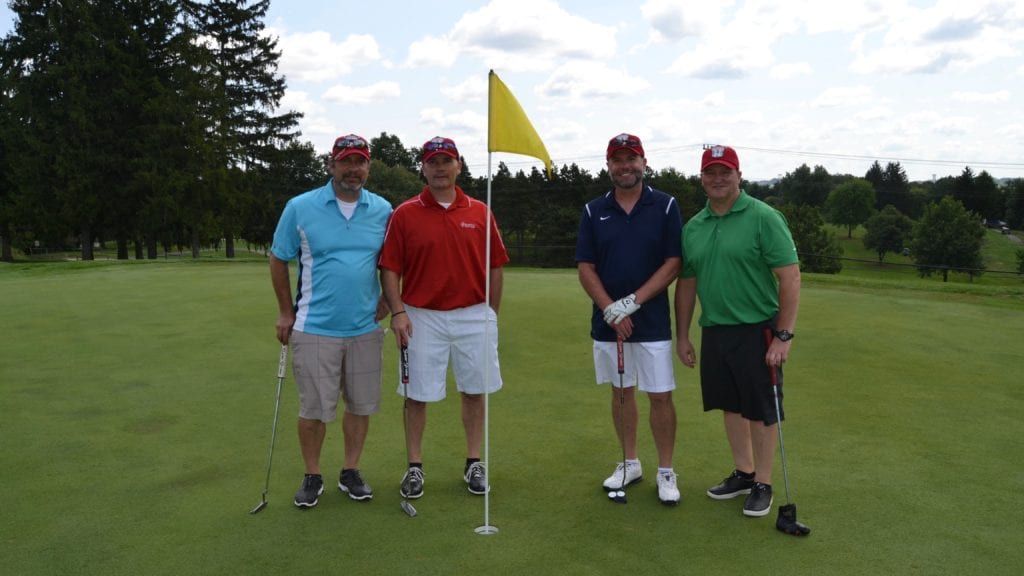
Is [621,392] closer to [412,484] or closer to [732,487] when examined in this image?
[732,487]

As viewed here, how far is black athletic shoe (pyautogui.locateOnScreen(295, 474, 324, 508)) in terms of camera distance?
3.83m

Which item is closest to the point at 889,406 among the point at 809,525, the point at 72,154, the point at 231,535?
the point at 809,525

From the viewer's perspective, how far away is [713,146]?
3.95 metres

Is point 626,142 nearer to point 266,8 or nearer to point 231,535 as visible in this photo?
point 231,535

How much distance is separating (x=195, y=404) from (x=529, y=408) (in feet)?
8.36

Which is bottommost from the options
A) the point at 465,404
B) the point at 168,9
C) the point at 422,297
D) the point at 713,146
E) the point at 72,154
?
the point at 465,404

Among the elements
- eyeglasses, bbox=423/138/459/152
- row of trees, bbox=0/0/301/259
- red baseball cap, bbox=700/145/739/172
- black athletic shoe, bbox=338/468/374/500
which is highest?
row of trees, bbox=0/0/301/259

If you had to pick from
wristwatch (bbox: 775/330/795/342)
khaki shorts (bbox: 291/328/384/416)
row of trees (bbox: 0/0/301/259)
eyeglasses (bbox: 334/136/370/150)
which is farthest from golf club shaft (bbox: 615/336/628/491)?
row of trees (bbox: 0/0/301/259)

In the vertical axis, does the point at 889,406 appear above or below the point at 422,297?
below

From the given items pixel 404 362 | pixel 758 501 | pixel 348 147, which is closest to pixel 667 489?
pixel 758 501

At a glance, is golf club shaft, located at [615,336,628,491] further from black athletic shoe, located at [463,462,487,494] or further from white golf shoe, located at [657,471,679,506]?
black athletic shoe, located at [463,462,487,494]

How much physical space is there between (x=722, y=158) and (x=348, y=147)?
195 centimetres

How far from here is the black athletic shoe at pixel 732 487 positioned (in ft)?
12.8

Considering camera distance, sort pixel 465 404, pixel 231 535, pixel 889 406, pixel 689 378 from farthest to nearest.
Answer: pixel 689 378 < pixel 889 406 < pixel 465 404 < pixel 231 535
